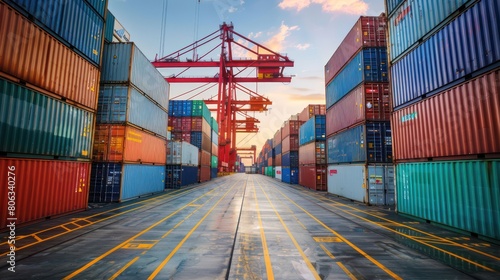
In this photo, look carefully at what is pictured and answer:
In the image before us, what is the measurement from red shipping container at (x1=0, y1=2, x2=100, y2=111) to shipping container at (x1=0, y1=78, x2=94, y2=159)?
21.9 inches

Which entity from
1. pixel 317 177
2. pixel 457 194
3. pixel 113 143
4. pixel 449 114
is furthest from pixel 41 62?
pixel 317 177

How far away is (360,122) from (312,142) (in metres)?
13.4

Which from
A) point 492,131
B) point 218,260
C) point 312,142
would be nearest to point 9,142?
point 218,260

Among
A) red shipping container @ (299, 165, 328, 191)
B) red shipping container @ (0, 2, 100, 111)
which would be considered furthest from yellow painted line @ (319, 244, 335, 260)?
red shipping container @ (299, 165, 328, 191)

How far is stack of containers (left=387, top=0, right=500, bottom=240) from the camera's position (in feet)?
28.6

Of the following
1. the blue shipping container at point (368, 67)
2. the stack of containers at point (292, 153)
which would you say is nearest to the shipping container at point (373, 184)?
the blue shipping container at point (368, 67)

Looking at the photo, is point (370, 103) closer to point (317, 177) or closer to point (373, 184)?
point (373, 184)

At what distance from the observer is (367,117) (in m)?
18.1

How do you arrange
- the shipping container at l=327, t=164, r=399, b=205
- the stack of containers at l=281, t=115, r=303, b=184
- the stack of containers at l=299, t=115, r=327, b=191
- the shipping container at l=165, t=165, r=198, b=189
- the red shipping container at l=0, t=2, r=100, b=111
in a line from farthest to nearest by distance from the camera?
the stack of containers at l=281, t=115, r=303, b=184, the shipping container at l=165, t=165, r=198, b=189, the stack of containers at l=299, t=115, r=327, b=191, the shipping container at l=327, t=164, r=399, b=205, the red shipping container at l=0, t=2, r=100, b=111

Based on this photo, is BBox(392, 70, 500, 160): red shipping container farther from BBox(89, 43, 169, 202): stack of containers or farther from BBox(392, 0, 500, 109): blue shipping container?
BBox(89, 43, 169, 202): stack of containers

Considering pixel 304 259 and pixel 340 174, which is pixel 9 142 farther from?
pixel 340 174

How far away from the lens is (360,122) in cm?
1866

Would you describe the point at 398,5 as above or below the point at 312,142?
above

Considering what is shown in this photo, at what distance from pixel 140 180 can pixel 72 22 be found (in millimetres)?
12872
